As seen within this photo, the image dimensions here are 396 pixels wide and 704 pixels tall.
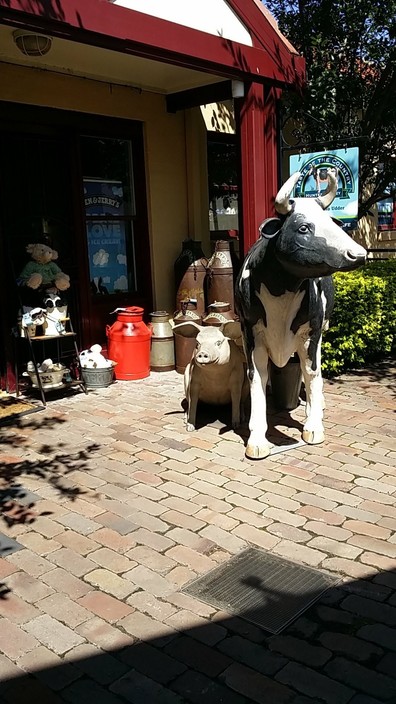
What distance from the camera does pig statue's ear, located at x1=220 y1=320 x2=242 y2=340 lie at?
5219 mm

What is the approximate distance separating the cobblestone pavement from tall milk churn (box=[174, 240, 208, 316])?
2378 millimetres

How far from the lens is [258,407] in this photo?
15.9ft

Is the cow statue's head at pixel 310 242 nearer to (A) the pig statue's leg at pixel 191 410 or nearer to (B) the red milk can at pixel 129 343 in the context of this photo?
(A) the pig statue's leg at pixel 191 410

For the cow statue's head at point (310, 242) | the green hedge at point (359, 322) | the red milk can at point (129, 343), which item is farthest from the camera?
the red milk can at point (129, 343)

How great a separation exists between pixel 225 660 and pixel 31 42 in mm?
5411

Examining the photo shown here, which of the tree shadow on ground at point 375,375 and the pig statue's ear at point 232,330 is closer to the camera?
the pig statue's ear at point 232,330

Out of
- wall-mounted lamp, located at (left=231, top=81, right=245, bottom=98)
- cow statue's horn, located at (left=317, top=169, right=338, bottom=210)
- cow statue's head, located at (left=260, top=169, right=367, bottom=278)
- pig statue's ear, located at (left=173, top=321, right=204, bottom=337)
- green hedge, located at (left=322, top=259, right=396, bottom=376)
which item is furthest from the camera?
green hedge, located at (left=322, top=259, right=396, bottom=376)

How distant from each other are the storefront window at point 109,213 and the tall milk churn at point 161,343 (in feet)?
2.51

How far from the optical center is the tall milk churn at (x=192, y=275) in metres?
7.93

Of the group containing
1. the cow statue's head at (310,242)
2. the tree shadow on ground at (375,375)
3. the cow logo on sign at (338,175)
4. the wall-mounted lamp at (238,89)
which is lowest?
the tree shadow on ground at (375,375)

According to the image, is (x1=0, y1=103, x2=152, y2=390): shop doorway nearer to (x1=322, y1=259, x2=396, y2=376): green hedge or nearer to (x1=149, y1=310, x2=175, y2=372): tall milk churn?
(x1=149, y1=310, x2=175, y2=372): tall milk churn

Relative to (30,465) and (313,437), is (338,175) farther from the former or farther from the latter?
(30,465)

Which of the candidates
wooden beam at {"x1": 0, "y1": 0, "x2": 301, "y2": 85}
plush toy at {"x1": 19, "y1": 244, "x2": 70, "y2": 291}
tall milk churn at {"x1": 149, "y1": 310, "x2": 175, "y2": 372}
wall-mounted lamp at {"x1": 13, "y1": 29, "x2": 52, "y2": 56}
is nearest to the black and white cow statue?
wooden beam at {"x1": 0, "y1": 0, "x2": 301, "y2": 85}

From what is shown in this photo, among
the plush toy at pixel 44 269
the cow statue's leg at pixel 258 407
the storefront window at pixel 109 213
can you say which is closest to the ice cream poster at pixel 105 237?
the storefront window at pixel 109 213
